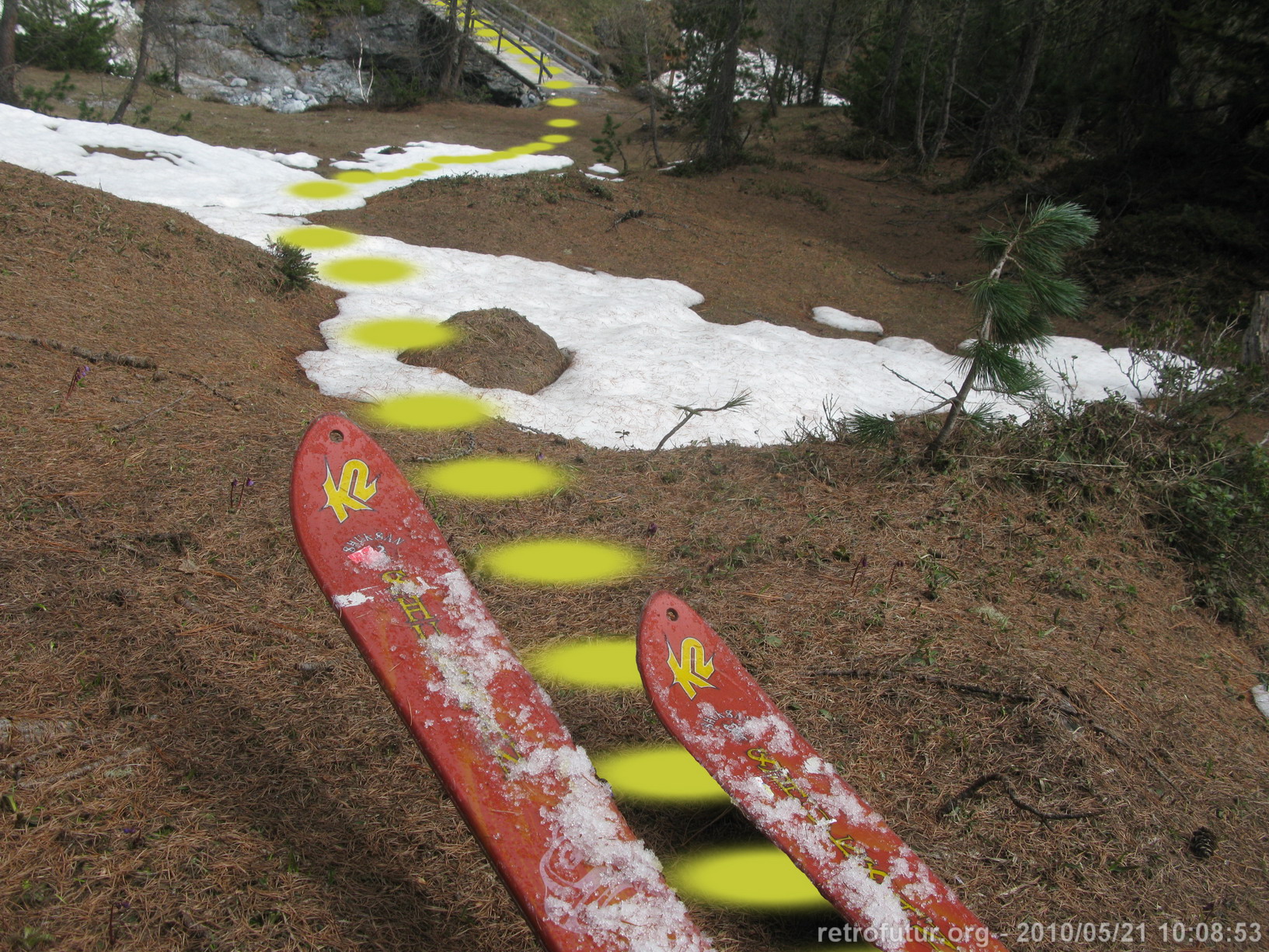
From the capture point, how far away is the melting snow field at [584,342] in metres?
5.52

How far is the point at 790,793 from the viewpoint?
224 centimetres

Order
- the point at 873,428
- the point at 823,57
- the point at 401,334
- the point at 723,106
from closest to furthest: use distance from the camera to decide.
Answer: the point at 873,428
the point at 401,334
the point at 723,106
the point at 823,57

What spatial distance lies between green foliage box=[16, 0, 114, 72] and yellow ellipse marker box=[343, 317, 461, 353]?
561 inches

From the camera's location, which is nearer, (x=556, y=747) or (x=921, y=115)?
(x=556, y=747)

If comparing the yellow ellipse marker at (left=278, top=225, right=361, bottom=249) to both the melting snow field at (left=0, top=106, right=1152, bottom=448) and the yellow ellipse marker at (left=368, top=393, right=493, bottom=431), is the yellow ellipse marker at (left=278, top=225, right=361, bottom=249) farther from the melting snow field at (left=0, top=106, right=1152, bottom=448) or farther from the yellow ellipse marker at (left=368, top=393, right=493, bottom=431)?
the yellow ellipse marker at (left=368, top=393, right=493, bottom=431)

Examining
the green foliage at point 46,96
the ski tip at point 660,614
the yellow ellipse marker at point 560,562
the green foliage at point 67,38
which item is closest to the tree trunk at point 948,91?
the yellow ellipse marker at point 560,562

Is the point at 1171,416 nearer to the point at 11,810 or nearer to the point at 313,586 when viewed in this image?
the point at 313,586

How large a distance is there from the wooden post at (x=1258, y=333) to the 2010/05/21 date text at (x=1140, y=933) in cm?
680

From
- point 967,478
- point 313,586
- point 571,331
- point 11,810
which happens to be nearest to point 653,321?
point 571,331

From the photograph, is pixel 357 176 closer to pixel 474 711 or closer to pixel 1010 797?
pixel 474 711

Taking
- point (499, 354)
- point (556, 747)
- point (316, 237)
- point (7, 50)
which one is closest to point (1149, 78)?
point (499, 354)

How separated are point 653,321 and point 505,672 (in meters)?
5.94

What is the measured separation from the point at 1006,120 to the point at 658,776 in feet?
49.4
